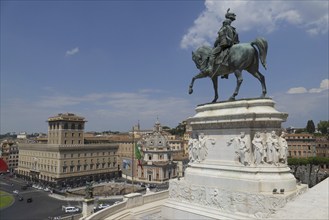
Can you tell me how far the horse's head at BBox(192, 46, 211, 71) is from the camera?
1695 centimetres

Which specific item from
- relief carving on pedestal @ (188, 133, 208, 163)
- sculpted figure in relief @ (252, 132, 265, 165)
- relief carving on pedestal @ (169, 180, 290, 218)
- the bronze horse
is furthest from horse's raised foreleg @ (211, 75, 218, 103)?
relief carving on pedestal @ (169, 180, 290, 218)

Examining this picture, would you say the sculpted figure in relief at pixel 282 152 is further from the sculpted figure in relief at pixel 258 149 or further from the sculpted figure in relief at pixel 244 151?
the sculpted figure in relief at pixel 244 151

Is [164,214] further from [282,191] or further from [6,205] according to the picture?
[6,205]

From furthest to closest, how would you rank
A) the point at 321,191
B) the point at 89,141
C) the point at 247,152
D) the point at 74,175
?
the point at 89,141, the point at 74,175, the point at 247,152, the point at 321,191

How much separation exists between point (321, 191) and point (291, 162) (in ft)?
156

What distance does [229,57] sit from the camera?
1557 cm

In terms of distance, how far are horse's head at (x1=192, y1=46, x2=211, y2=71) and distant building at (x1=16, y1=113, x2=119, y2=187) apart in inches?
2237

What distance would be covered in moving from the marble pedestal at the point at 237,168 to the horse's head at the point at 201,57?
8.73ft

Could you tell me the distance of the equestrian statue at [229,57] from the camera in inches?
588

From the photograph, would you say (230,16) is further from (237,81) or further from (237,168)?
(237,168)

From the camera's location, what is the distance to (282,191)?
40.5ft

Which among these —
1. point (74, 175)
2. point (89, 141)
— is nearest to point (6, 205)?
point (74, 175)

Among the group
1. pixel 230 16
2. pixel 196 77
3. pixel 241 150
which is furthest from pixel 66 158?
pixel 241 150

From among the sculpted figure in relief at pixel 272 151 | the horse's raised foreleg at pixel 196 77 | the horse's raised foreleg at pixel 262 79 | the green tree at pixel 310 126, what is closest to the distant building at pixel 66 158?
the horse's raised foreleg at pixel 196 77
